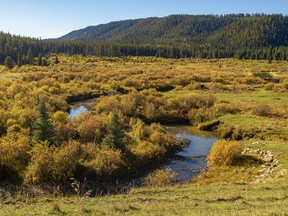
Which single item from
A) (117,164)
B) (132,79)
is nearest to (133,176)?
(117,164)

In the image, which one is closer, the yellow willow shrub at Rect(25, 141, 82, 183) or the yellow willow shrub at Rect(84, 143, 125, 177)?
the yellow willow shrub at Rect(25, 141, 82, 183)

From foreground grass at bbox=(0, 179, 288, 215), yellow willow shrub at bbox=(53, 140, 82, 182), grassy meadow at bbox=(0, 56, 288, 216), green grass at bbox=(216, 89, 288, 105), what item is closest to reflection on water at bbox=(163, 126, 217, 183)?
grassy meadow at bbox=(0, 56, 288, 216)

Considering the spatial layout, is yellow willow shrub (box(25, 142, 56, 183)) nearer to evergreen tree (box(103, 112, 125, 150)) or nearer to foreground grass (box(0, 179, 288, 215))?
evergreen tree (box(103, 112, 125, 150))

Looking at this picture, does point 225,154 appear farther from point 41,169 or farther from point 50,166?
point 41,169

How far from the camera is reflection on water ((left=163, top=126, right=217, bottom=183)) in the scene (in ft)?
105

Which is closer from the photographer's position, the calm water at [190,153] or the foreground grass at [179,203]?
the foreground grass at [179,203]

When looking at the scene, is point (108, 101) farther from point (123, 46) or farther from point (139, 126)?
point (123, 46)

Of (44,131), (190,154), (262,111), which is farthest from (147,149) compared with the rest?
(262,111)

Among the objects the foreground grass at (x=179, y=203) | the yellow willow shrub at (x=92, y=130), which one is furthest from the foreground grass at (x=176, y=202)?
the yellow willow shrub at (x=92, y=130)

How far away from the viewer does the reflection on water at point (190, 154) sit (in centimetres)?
3200

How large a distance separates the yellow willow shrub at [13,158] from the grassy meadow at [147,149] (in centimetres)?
8

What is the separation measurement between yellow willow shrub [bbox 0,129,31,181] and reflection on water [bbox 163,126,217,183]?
45.5 ft

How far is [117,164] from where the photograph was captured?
99.0 feet

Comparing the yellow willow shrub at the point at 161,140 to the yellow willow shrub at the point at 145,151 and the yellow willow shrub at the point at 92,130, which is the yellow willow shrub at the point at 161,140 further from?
the yellow willow shrub at the point at 92,130
